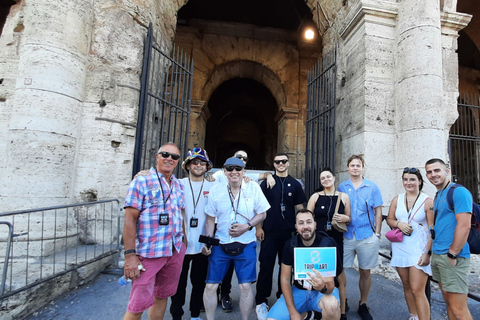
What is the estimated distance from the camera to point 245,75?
10.8 m

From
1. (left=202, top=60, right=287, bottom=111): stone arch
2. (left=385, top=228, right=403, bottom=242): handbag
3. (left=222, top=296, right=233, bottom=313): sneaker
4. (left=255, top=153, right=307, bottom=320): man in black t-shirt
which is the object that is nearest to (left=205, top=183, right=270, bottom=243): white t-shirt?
(left=255, top=153, right=307, bottom=320): man in black t-shirt

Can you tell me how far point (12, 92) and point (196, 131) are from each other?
220 inches

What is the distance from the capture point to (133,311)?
1866 mm

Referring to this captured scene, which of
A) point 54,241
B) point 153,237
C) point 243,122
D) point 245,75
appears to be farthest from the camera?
point 243,122

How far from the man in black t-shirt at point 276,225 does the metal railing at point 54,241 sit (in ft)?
7.27

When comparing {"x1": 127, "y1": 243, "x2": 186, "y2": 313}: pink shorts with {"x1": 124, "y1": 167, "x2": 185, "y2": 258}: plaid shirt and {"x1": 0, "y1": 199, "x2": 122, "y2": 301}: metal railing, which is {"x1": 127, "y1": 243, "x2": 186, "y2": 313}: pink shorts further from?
{"x1": 0, "y1": 199, "x2": 122, "y2": 301}: metal railing

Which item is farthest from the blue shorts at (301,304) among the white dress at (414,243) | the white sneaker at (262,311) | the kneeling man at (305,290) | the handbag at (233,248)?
the white dress at (414,243)

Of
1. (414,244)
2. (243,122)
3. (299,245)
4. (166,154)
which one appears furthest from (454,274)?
(243,122)

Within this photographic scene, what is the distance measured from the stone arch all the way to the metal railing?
6.34 meters

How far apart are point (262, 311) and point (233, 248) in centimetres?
80

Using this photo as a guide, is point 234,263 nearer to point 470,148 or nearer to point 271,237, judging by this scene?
point 271,237

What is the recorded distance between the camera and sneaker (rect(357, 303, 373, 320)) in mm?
2553

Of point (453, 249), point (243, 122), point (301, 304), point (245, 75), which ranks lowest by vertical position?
point (301, 304)

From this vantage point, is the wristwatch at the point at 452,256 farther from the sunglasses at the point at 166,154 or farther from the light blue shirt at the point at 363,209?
the sunglasses at the point at 166,154
